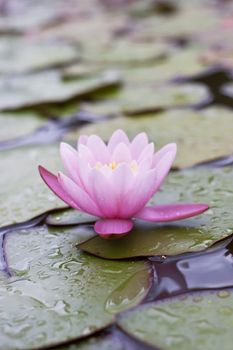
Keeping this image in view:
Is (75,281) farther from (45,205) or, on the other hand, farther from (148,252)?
(45,205)

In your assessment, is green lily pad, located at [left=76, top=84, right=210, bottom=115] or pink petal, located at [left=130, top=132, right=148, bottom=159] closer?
pink petal, located at [left=130, top=132, right=148, bottom=159]

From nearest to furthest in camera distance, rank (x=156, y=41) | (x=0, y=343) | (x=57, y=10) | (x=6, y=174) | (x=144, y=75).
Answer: (x=0, y=343), (x=6, y=174), (x=144, y=75), (x=156, y=41), (x=57, y=10)

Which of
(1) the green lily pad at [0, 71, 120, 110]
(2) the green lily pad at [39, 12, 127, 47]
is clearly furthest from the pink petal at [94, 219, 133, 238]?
(2) the green lily pad at [39, 12, 127, 47]

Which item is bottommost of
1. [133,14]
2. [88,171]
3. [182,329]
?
[182,329]

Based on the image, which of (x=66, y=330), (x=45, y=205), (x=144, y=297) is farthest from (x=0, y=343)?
(x=45, y=205)

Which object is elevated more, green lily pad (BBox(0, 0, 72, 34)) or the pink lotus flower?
green lily pad (BBox(0, 0, 72, 34))

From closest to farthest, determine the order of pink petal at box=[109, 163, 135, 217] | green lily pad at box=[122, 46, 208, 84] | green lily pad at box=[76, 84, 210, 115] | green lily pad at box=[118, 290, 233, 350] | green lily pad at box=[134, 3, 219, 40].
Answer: green lily pad at box=[118, 290, 233, 350], pink petal at box=[109, 163, 135, 217], green lily pad at box=[76, 84, 210, 115], green lily pad at box=[122, 46, 208, 84], green lily pad at box=[134, 3, 219, 40]

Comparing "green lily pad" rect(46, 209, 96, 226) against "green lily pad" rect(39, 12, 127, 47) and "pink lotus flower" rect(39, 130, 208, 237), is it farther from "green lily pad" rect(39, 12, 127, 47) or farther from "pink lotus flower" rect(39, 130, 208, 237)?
"green lily pad" rect(39, 12, 127, 47)
